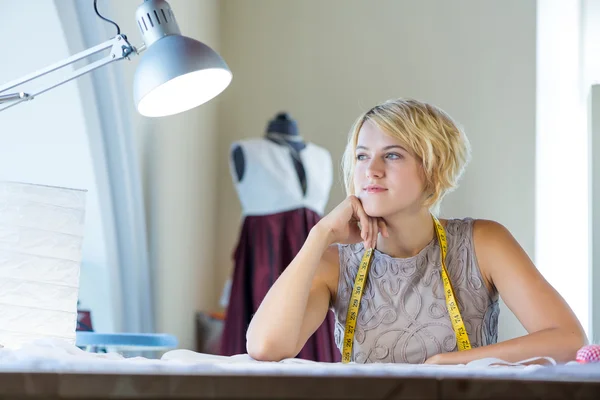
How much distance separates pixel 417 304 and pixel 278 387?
1.19 meters

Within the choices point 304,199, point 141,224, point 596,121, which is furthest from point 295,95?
point 596,121

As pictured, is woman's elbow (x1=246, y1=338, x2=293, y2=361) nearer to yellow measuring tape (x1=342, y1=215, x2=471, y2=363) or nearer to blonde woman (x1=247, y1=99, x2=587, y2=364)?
blonde woman (x1=247, y1=99, x2=587, y2=364)

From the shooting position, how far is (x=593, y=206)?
6.02 ft

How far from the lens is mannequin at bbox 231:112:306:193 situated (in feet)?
13.3

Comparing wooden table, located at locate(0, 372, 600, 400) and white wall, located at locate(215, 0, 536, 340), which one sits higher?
white wall, located at locate(215, 0, 536, 340)

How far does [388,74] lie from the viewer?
486 cm

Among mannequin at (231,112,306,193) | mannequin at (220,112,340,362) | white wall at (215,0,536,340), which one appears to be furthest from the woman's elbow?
white wall at (215,0,536,340)

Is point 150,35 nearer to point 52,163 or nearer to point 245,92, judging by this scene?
point 52,163

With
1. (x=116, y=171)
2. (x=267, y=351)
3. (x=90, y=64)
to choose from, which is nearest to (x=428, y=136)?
(x=267, y=351)

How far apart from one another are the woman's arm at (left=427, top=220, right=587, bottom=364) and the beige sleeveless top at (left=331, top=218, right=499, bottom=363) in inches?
1.7

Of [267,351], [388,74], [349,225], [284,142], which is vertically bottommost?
[267,351]

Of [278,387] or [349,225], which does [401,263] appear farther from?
[278,387]

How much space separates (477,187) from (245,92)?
4.96ft

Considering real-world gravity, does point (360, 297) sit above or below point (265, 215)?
below
